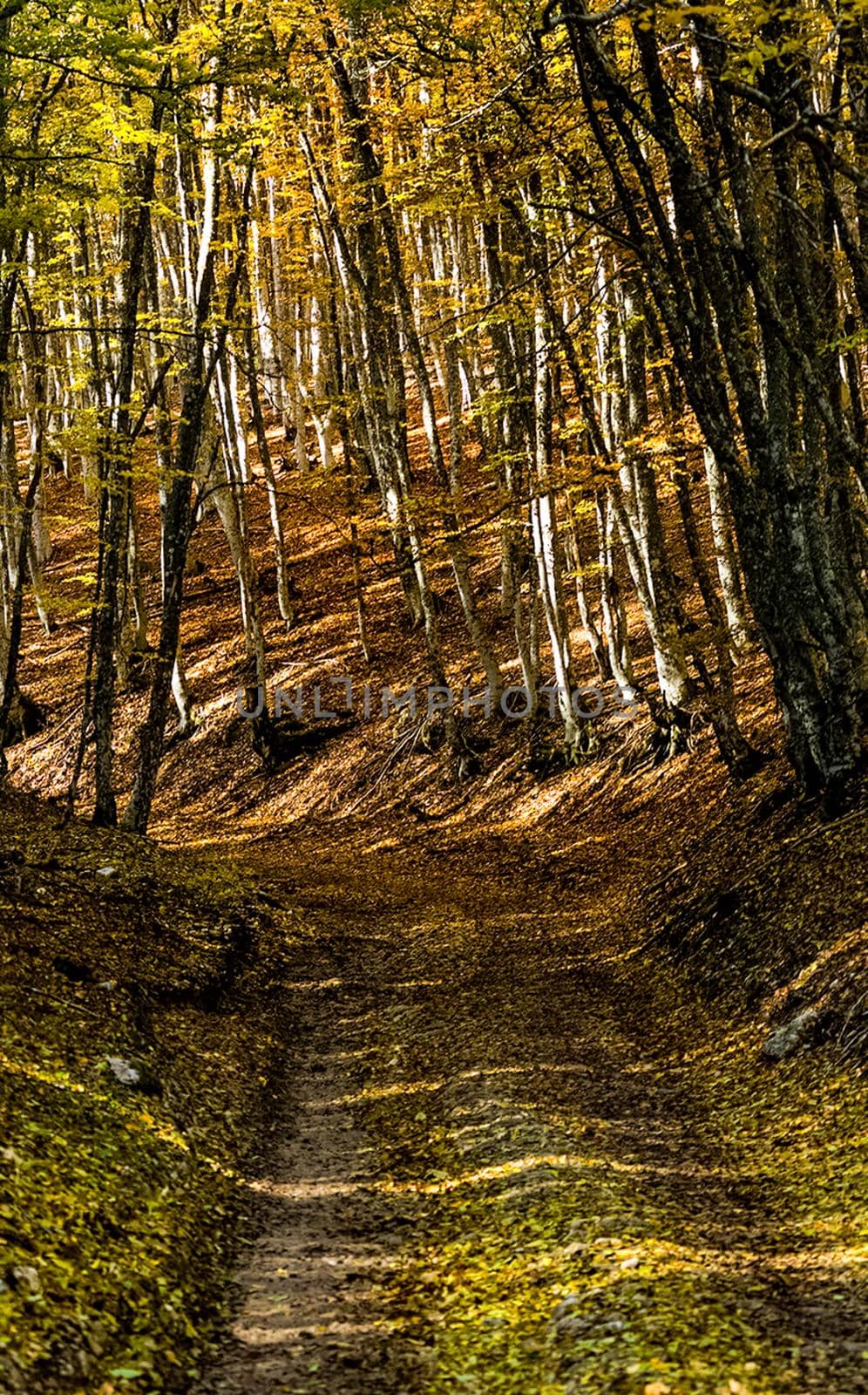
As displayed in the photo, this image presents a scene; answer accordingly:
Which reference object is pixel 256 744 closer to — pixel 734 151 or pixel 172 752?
pixel 172 752

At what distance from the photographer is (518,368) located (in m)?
14.6

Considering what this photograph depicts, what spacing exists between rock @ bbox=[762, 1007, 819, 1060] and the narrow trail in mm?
575

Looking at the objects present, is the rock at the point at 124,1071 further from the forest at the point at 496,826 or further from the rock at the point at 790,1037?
the rock at the point at 790,1037

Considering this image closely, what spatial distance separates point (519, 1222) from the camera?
20.4ft

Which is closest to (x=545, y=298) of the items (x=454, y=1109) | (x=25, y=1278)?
(x=454, y=1109)

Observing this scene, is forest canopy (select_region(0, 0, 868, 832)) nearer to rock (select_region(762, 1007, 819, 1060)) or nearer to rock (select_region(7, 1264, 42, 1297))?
rock (select_region(762, 1007, 819, 1060))

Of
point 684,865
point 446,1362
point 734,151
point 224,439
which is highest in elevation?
point 734,151

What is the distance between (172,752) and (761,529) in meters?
17.7

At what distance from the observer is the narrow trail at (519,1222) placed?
484 centimetres

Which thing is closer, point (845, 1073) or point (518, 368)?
point (845, 1073)

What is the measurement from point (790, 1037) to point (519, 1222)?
116 inches

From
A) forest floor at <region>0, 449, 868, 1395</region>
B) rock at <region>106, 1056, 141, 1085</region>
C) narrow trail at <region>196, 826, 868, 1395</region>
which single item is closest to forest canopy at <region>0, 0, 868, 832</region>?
forest floor at <region>0, 449, 868, 1395</region>

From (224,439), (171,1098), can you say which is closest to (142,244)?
(224,439)

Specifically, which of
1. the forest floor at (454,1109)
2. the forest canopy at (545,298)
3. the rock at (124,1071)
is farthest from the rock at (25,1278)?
the forest canopy at (545,298)
